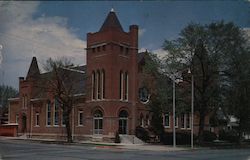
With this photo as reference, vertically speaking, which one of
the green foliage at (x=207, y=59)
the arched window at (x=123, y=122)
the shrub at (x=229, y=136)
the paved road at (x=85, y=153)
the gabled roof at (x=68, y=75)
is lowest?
the shrub at (x=229, y=136)

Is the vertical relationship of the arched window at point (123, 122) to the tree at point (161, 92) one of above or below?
below

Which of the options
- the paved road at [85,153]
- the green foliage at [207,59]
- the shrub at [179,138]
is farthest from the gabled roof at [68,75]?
the shrub at [179,138]

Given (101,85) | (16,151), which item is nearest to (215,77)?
(101,85)

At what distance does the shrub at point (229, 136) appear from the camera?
2036 centimetres

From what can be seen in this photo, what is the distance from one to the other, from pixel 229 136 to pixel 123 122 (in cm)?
654

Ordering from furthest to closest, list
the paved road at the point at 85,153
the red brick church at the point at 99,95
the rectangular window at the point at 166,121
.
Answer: the rectangular window at the point at 166,121 → the paved road at the point at 85,153 → the red brick church at the point at 99,95

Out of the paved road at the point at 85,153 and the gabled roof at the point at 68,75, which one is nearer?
the gabled roof at the point at 68,75

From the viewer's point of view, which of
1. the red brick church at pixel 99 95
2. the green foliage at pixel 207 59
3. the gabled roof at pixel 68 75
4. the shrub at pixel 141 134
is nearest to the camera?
the red brick church at pixel 99 95

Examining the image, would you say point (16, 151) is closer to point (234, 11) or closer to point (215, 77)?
point (234, 11)

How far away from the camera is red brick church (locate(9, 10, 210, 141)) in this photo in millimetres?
5877

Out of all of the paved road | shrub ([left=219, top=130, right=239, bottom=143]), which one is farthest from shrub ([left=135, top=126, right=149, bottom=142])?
shrub ([left=219, top=130, right=239, bottom=143])

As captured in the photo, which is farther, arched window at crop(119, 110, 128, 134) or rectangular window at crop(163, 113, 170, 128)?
rectangular window at crop(163, 113, 170, 128)

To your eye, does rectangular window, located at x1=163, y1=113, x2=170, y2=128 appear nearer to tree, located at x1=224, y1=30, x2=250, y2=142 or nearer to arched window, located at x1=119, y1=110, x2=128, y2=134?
arched window, located at x1=119, y1=110, x2=128, y2=134

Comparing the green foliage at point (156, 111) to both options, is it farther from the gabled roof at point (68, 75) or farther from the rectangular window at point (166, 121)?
the gabled roof at point (68, 75)
